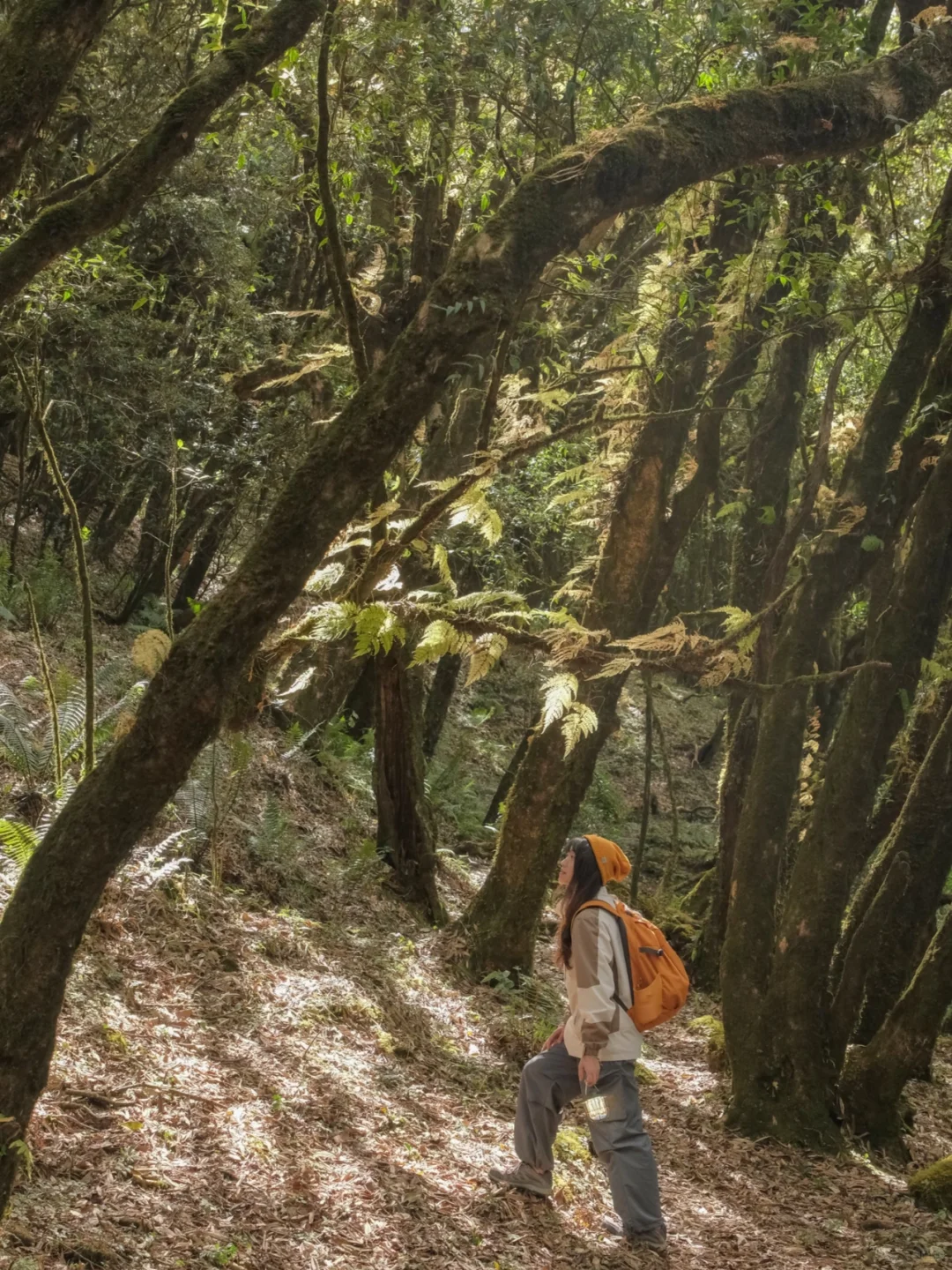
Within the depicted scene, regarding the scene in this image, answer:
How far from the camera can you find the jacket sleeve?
17.4 ft

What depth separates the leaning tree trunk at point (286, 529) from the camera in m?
3.84

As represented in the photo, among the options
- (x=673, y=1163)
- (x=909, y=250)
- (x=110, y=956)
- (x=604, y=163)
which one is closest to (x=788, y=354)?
(x=909, y=250)

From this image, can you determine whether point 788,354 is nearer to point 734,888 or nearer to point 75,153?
point 734,888

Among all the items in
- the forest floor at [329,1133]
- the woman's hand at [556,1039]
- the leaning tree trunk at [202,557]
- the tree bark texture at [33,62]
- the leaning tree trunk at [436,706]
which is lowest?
the forest floor at [329,1133]

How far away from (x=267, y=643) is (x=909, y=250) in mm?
5766

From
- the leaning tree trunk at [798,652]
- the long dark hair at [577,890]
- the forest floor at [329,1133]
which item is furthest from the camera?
the leaning tree trunk at [798,652]

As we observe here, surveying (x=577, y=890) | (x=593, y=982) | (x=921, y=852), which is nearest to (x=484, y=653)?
(x=577, y=890)

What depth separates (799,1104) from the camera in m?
7.33

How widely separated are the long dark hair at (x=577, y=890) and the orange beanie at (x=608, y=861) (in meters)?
0.02

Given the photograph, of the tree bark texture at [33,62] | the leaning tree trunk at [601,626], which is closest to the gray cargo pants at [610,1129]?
the leaning tree trunk at [601,626]

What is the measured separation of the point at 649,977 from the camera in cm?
556

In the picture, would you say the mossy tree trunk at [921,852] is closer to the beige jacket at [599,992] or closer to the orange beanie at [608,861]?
the beige jacket at [599,992]

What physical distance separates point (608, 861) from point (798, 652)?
9.44ft

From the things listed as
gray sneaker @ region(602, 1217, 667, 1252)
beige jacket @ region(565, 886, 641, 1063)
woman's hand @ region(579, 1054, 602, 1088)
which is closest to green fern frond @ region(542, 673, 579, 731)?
beige jacket @ region(565, 886, 641, 1063)
